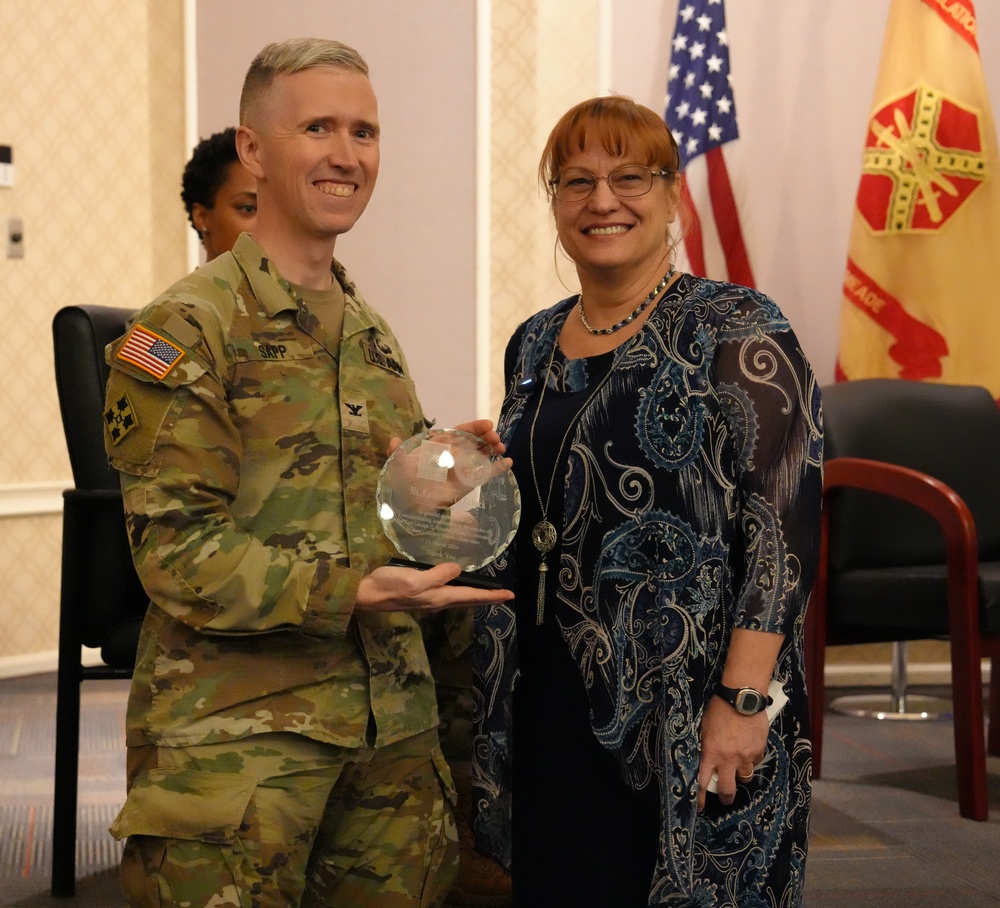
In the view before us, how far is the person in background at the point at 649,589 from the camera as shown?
1.62 metres

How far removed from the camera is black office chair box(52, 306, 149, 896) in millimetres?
2510

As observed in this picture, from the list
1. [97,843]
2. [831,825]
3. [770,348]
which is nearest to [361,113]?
[770,348]

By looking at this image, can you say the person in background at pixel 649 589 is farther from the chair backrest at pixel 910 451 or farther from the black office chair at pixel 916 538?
the chair backrest at pixel 910 451

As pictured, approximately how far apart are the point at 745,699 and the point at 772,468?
301mm

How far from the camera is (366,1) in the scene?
456cm

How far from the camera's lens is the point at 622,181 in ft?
5.90

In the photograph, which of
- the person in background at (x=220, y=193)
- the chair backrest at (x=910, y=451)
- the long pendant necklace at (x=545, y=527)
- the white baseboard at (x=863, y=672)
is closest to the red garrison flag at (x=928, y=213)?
the chair backrest at (x=910, y=451)

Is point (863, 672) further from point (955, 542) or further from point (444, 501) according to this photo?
point (444, 501)

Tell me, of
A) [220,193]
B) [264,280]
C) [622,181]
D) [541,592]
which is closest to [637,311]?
[622,181]

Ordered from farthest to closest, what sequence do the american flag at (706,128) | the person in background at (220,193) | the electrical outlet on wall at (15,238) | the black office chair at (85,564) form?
the electrical outlet on wall at (15,238) → the american flag at (706,128) → the person in background at (220,193) → the black office chair at (85,564)

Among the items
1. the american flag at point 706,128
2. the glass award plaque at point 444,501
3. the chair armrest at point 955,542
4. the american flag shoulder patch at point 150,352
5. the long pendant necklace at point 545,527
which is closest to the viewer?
the american flag shoulder patch at point 150,352

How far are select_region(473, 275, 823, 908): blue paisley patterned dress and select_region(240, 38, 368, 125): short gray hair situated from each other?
544mm

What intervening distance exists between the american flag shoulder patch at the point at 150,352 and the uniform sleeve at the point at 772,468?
71cm

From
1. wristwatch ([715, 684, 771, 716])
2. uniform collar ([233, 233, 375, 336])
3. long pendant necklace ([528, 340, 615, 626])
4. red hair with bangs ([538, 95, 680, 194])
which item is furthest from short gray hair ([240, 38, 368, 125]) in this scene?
wristwatch ([715, 684, 771, 716])
